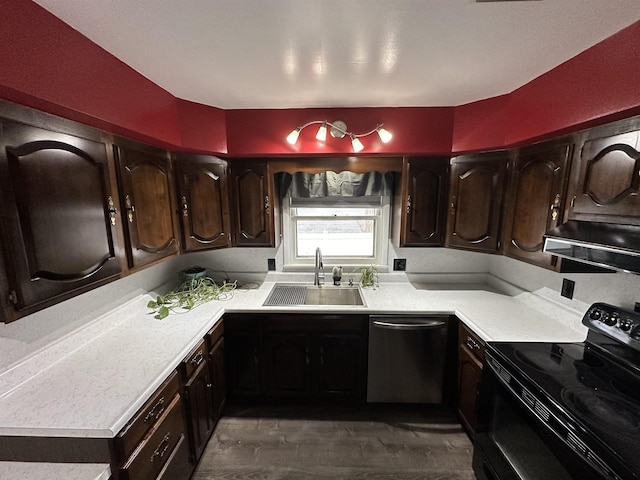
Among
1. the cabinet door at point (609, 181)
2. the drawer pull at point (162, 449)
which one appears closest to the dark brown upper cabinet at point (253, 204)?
the drawer pull at point (162, 449)

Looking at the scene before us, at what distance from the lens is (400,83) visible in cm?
161

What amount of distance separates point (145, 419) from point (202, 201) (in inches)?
54.3

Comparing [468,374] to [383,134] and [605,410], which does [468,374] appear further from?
[383,134]

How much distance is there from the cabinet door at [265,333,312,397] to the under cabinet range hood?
162 centimetres

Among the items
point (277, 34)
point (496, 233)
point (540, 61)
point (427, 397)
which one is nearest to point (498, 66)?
point (540, 61)

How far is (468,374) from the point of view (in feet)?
5.76

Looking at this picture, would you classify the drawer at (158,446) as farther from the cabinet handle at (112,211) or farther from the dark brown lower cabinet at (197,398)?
the cabinet handle at (112,211)

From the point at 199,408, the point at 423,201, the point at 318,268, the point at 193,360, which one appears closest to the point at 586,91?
the point at 423,201

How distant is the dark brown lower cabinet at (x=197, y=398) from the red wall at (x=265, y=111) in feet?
4.35

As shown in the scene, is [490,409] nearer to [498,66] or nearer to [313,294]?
[313,294]

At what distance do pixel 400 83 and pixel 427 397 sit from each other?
88.6 inches

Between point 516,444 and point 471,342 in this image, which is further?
point 471,342

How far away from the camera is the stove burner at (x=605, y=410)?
0.91m

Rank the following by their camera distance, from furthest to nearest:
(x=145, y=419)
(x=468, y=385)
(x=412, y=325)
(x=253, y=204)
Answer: (x=253, y=204), (x=412, y=325), (x=468, y=385), (x=145, y=419)
